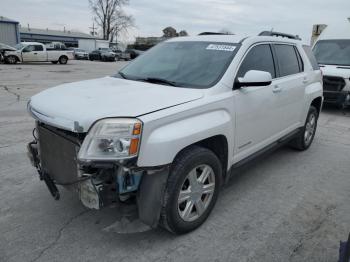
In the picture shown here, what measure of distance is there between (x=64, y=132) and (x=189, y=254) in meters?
1.50

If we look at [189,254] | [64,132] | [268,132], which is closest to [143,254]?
[189,254]

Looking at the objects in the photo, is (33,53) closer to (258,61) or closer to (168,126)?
(258,61)

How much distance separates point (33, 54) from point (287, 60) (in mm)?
26003

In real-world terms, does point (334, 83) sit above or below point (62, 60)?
above

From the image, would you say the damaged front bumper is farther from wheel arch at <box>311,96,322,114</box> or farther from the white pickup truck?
the white pickup truck

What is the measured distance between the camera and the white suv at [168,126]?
257 cm

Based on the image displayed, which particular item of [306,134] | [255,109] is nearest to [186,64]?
[255,109]

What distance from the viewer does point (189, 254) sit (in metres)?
2.88

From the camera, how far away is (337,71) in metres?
9.16

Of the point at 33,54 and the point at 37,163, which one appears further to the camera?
the point at 33,54

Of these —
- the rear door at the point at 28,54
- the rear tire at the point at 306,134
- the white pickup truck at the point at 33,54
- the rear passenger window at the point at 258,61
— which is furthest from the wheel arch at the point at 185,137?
the rear door at the point at 28,54

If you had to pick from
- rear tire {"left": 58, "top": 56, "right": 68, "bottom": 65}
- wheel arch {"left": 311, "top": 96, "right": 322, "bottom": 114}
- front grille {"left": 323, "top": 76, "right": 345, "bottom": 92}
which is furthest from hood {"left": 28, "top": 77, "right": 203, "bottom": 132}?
rear tire {"left": 58, "top": 56, "right": 68, "bottom": 65}

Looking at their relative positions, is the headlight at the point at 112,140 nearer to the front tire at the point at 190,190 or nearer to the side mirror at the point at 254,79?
the front tire at the point at 190,190

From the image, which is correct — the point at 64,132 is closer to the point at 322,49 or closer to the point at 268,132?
the point at 268,132
